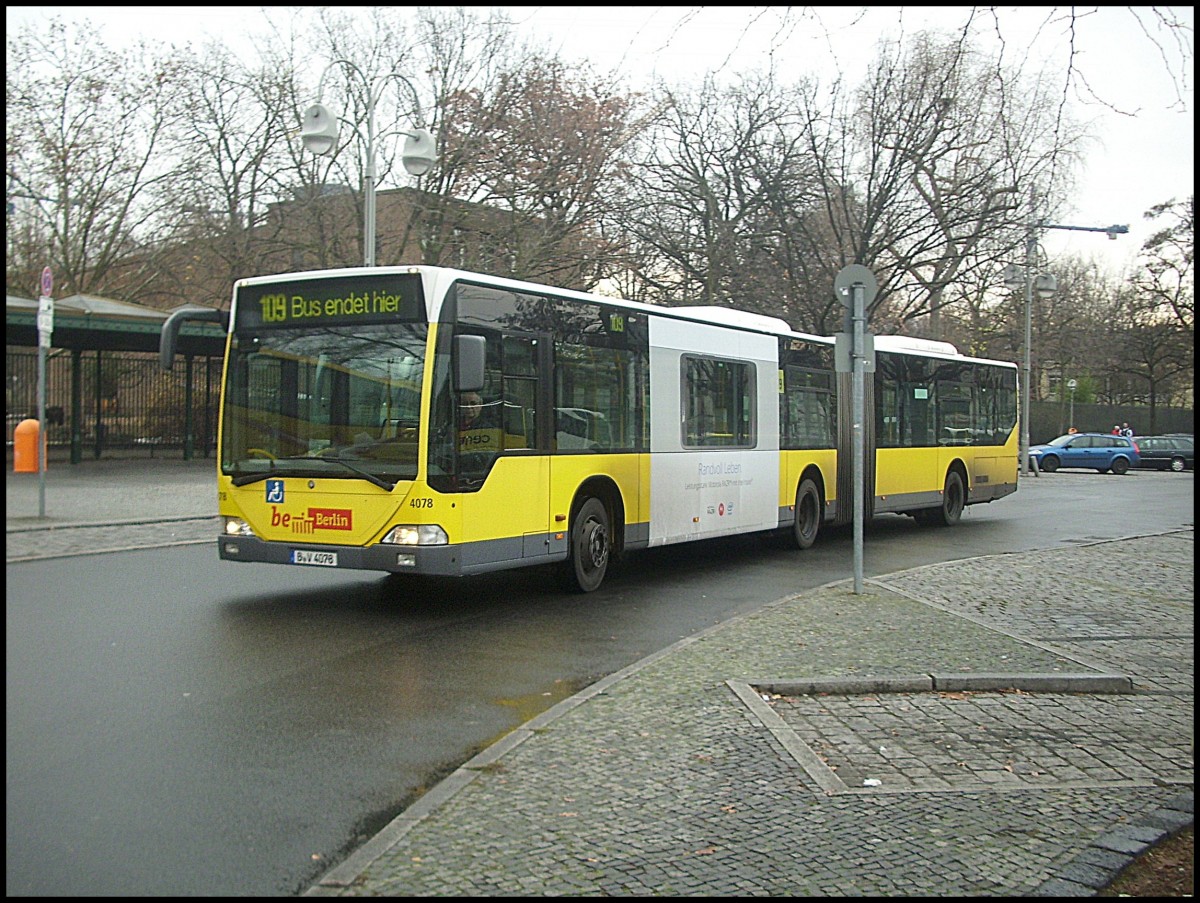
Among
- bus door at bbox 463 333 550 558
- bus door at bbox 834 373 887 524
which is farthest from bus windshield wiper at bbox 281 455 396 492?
bus door at bbox 834 373 887 524

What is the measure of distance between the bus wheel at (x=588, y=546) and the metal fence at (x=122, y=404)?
18361 mm

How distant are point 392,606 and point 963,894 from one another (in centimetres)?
739

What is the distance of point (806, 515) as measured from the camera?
17.4 metres

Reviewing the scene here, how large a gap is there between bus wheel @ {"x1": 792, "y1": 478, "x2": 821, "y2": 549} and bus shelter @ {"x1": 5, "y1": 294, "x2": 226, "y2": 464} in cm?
1429

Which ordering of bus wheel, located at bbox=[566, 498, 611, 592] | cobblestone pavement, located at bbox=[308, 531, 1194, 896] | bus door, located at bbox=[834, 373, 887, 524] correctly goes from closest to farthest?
cobblestone pavement, located at bbox=[308, 531, 1194, 896] < bus wheel, located at bbox=[566, 498, 611, 592] < bus door, located at bbox=[834, 373, 887, 524]

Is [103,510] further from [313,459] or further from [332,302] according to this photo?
[332,302]

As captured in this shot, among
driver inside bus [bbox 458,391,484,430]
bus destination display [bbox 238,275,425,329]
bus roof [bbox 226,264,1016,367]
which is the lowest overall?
driver inside bus [bbox 458,391,484,430]

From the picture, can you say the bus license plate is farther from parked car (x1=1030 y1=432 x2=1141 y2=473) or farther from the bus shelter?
parked car (x1=1030 y1=432 x2=1141 y2=473)

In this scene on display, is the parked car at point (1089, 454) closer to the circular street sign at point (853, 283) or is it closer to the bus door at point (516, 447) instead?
the circular street sign at point (853, 283)

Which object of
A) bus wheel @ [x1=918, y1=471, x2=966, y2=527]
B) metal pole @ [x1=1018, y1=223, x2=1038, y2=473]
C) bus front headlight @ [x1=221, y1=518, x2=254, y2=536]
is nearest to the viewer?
bus front headlight @ [x1=221, y1=518, x2=254, y2=536]

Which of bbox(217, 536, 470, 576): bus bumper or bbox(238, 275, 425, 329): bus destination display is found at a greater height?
bbox(238, 275, 425, 329): bus destination display

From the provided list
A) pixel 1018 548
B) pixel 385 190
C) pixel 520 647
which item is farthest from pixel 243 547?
pixel 385 190

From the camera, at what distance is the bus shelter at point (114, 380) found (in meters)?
26.2

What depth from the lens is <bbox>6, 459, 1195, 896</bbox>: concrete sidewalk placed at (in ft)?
15.4
